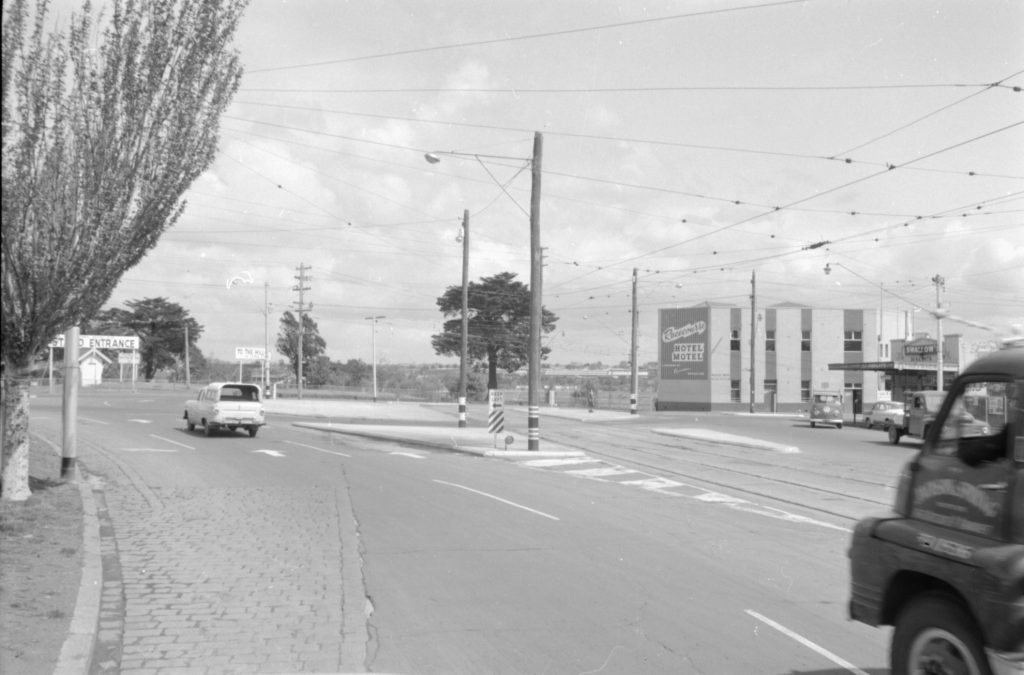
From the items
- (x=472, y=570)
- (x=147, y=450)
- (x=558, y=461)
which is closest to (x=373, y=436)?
(x=558, y=461)

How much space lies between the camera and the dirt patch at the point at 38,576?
5852 millimetres

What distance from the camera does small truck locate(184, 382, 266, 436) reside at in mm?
27297

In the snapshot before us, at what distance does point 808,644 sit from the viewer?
21.2 feet

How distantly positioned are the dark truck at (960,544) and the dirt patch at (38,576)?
5.25m

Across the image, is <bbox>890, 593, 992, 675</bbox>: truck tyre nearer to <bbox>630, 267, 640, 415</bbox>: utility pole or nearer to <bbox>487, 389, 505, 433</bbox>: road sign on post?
<bbox>487, 389, 505, 433</bbox>: road sign on post

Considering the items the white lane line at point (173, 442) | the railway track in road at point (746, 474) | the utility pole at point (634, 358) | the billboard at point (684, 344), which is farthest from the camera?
the billboard at point (684, 344)

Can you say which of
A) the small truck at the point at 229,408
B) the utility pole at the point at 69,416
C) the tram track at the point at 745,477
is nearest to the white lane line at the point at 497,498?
the tram track at the point at 745,477

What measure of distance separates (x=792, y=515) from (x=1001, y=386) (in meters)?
9.75

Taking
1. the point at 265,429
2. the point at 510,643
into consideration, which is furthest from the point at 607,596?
the point at 265,429

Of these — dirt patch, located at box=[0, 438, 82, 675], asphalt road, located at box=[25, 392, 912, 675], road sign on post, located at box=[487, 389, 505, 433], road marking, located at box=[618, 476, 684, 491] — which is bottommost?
road marking, located at box=[618, 476, 684, 491]

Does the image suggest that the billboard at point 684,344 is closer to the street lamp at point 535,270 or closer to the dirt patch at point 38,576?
the street lamp at point 535,270

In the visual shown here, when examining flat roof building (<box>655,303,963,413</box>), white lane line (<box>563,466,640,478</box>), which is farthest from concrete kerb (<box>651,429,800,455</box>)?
flat roof building (<box>655,303,963,413</box>)

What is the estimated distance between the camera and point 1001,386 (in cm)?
447

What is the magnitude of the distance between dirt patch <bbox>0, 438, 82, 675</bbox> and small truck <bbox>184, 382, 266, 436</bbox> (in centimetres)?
1450
